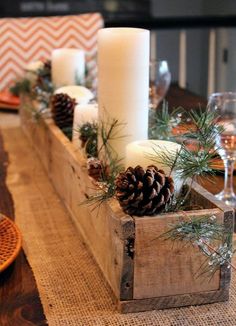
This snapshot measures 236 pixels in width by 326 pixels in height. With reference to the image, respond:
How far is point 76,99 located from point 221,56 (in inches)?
102

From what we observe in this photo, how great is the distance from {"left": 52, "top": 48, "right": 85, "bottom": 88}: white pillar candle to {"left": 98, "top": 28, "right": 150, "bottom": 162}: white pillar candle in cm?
60

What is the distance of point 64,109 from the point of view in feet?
4.01

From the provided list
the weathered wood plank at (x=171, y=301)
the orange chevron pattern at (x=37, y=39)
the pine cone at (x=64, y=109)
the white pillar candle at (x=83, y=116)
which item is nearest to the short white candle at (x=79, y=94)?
the pine cone at (x=64, y=109)

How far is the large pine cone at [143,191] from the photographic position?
2.39 ft

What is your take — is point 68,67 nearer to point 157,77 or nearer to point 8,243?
point 157,77

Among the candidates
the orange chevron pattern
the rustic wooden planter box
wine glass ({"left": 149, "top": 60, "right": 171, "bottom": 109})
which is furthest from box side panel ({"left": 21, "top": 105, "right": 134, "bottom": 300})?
the orange chevron pattern

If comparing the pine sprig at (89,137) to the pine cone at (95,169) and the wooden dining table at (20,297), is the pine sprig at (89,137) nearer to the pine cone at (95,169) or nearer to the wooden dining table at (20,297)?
A: the pine cone at (95,169)

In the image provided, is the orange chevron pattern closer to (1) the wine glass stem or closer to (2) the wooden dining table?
(1) the wine glass stem

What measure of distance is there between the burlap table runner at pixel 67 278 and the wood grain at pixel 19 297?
11 millimetres

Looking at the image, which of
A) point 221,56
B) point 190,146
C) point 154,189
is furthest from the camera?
point 221,56

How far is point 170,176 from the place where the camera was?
31.2 inches

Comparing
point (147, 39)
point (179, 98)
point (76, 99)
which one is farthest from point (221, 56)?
point (147, 39)

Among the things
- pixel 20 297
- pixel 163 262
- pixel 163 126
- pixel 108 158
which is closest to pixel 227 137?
Answer: pixel 163 126

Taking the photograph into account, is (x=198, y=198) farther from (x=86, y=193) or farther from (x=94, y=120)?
(x=94, y=120)
